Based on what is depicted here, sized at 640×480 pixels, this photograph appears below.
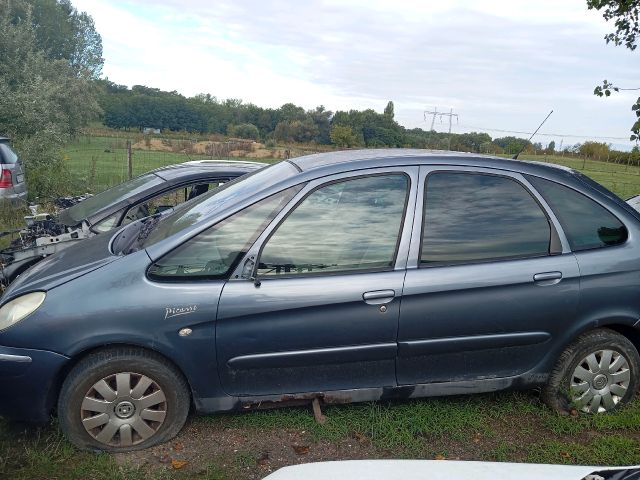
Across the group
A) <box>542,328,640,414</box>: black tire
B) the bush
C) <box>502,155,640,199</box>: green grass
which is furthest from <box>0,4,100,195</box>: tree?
<box>502,155,640,199</box>: green grass

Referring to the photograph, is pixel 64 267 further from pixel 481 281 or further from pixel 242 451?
pixel 481 281

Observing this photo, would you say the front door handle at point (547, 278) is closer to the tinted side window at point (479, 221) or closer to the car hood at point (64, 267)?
the tinted side window at point (479, 221)

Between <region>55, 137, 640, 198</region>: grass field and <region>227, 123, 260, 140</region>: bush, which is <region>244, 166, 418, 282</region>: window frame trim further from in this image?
<region>227, 123, 260, 140</region>: bush

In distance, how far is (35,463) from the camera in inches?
123

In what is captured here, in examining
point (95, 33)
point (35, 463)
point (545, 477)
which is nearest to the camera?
point (545, 477)

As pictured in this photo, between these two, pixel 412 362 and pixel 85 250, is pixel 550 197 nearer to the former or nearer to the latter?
pixel 412 362

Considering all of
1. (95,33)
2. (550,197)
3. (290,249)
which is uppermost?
(95,33)

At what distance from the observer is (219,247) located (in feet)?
10.9

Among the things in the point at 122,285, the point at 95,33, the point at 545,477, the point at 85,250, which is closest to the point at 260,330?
the point at 122,285

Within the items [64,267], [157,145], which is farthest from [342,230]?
[157,145]

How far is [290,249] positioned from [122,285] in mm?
957

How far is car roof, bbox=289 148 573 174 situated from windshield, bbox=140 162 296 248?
19cm

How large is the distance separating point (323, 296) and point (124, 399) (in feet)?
4.12

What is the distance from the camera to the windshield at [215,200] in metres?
3.54
